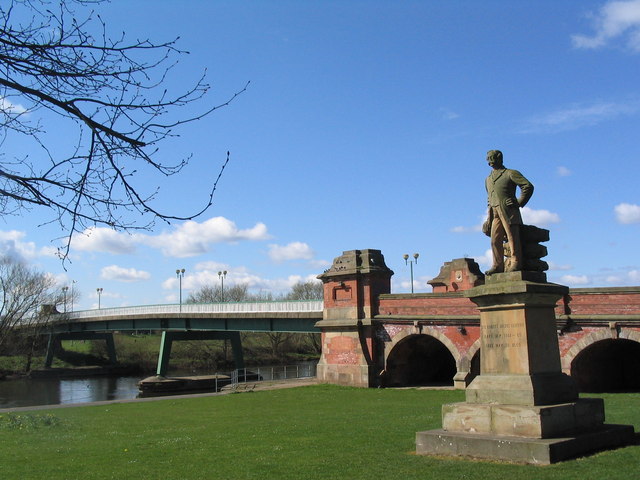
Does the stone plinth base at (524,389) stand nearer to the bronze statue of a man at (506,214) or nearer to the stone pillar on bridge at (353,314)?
the bronze statue of a man at (506,214)

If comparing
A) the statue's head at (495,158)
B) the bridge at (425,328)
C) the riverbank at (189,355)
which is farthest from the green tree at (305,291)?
the statue's head at (495,158)

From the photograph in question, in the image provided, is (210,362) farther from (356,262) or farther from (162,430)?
(162,430)

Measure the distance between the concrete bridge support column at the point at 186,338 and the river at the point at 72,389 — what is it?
7.34ft

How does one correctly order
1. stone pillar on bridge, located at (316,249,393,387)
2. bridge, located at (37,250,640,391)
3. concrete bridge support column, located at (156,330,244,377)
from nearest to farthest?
bridge, located at (37,250,640,391)
stone pillar on bridge, located at (316,249,393,387)
concrete bridge support column, located at (156,330,244,377)

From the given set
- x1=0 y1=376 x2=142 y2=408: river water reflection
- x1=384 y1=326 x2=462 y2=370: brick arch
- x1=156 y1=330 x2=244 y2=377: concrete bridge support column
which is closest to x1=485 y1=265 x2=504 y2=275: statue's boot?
x1=384 y1=326 x2=462 y2=370: brick arch

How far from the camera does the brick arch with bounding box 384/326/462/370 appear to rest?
26.6 metres

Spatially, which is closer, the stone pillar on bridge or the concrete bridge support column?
the stone pillar on bridge

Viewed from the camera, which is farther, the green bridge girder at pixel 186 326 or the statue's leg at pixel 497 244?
the green bridge girder at pixel 186 326

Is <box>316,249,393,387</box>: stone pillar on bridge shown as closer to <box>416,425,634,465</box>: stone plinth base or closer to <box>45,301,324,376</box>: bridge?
<box>45,301,324,376</box>: bridge

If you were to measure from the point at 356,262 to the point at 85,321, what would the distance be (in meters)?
40.5

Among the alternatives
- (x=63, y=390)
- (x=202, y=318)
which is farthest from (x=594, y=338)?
(x=63, y=390)

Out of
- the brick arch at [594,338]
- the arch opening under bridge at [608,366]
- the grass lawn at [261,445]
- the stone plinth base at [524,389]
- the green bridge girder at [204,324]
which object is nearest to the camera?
the grass lawn at [261,445]

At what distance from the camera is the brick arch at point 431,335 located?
2656cm

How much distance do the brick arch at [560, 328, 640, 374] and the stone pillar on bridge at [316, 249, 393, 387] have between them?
29.8ft
